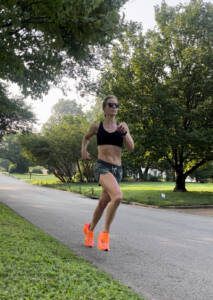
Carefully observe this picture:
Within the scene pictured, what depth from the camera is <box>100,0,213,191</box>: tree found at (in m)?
17.0

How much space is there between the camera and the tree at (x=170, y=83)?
1698cm

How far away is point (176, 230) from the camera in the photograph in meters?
7.37

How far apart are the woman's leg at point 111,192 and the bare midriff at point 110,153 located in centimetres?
20

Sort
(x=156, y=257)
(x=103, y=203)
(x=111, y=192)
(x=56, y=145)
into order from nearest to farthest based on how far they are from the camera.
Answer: (x=111, y=192)
(x=103, y=203)
(x=156, y=257)
(x=56, y=145)

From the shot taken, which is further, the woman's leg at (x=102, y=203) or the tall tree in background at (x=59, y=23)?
the tall tree in background at (x=59, y=23)

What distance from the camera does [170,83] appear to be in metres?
17.8

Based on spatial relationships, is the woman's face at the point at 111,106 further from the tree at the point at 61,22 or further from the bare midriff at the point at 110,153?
the tree at the point at 61,22

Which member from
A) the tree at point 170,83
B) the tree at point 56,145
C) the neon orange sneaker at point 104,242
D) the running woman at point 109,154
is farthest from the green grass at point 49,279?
the tree at point 56,145

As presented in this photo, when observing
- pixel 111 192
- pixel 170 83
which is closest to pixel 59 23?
pixel 111 192

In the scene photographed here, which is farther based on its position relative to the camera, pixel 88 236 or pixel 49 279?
pixel 88 236

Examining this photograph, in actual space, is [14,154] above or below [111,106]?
above

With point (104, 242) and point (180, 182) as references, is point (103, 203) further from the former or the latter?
point (180, 182)

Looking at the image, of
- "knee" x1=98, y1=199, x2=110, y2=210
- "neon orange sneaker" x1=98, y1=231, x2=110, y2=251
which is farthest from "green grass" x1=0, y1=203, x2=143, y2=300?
"knee" x1=98, y1=199, x2=110, y2=210

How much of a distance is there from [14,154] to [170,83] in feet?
201
